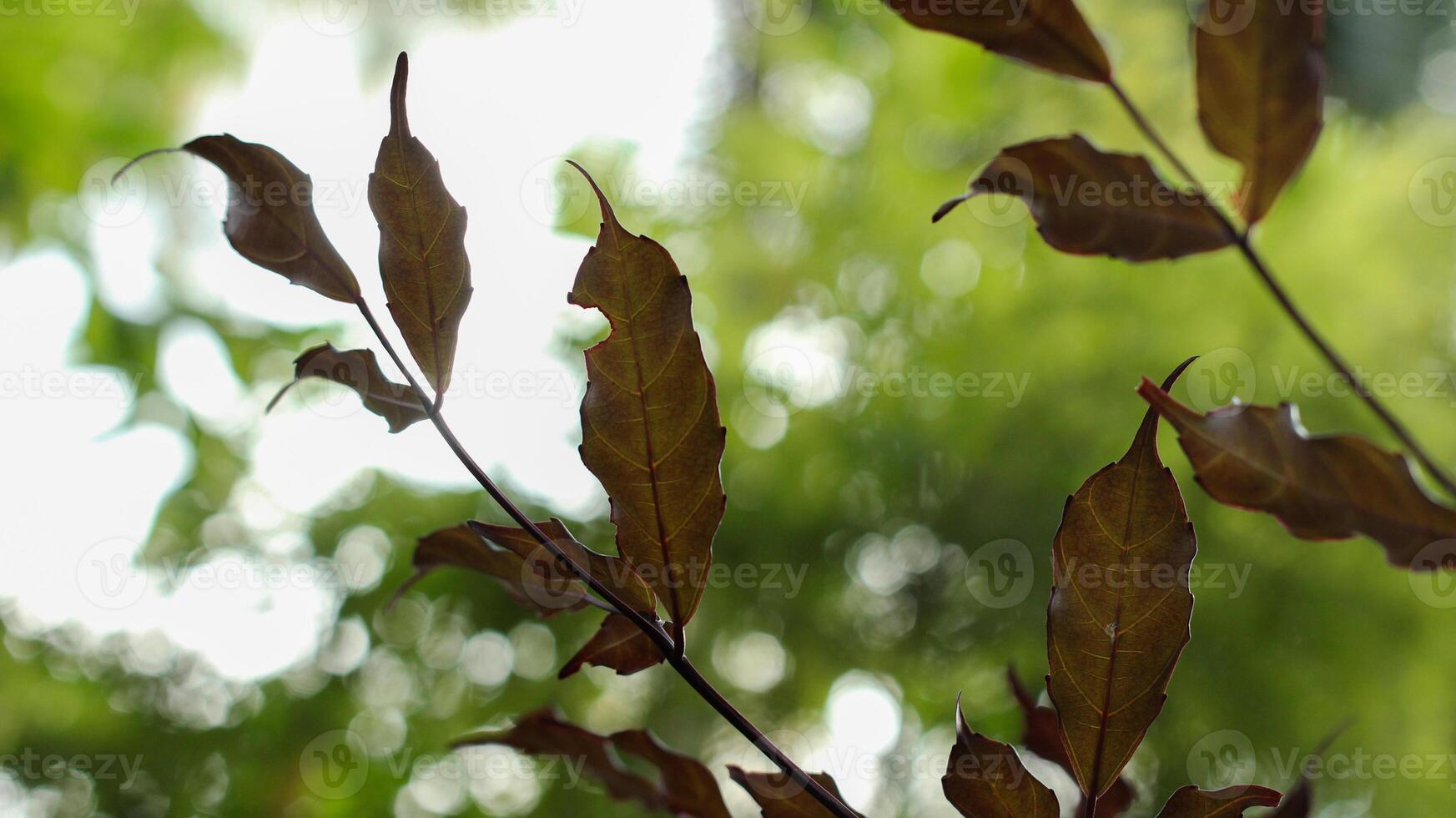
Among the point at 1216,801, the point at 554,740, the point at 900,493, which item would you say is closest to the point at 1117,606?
the point at 1216,801

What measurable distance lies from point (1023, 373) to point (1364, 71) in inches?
49.4

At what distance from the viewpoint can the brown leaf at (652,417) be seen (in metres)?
0.17

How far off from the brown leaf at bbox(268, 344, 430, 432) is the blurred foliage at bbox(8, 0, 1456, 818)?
80cm

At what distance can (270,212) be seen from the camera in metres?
0.18

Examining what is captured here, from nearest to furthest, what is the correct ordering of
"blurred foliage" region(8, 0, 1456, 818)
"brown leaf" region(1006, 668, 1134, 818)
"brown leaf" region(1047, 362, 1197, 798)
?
1. "brown leaf" region(1047, 362, 1197, 798)
2. "brown leaf" region(1006, 668, 1134, 818)
3. "blurred foliage" region(8, 0, 1456, 818)

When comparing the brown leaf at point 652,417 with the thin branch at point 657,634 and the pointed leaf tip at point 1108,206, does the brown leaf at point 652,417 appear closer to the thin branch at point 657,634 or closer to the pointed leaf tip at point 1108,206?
the thin branch at point 657,634

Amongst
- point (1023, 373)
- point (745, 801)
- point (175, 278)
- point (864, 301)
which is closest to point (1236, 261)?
point (1023, 373)

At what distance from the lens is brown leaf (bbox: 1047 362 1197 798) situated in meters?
0.17

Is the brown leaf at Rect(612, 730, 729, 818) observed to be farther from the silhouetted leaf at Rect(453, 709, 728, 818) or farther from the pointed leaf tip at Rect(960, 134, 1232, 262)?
the pointed leaf tip at Rect(960, 134, 1232, 262)

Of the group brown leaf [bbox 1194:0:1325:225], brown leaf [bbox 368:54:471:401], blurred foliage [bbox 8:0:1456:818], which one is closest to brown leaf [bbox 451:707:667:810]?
brown leaf [bbox 368:54:471:401]

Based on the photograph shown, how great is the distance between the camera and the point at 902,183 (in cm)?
111

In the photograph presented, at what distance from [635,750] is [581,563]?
10 cm

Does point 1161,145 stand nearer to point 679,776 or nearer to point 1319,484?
point 1319,484

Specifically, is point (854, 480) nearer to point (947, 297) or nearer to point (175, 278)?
point (947, 297)
